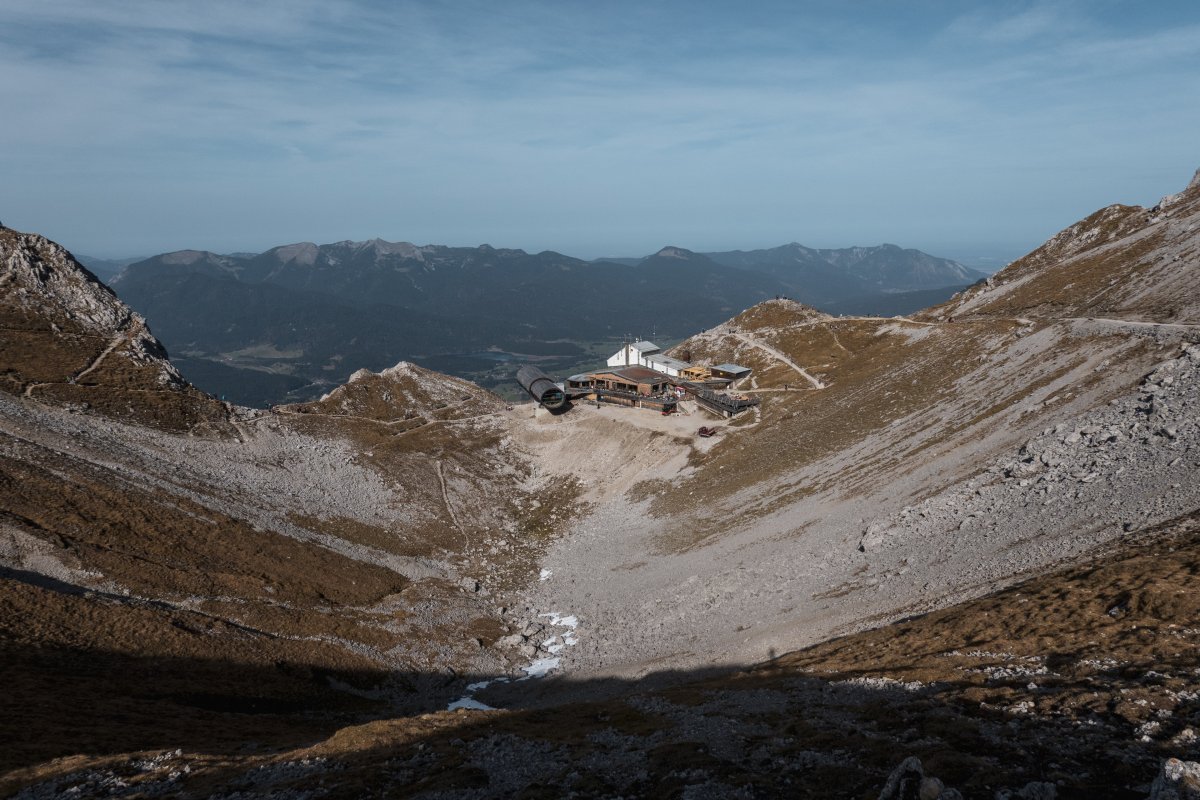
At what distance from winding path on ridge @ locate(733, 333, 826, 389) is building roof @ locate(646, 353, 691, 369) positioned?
14.4 m

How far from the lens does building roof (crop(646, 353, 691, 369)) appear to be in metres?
121

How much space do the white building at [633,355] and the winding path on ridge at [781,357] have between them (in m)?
18.3

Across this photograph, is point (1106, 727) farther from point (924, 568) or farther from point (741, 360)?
point (741, 360)

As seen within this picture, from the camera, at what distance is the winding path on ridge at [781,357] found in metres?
103

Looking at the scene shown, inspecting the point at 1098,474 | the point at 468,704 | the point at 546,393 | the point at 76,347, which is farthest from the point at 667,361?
the point at 76,347

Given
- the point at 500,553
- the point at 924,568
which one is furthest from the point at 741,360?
the point at 924,568

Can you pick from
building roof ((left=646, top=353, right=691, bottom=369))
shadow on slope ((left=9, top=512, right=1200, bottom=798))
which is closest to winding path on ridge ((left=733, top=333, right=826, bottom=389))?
building roof ((left=646, top=353, right=691, bottom=369))

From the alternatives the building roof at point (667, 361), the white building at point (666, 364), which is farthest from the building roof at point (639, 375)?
the building roof at point (667, 361)

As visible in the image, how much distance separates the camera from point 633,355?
133 m

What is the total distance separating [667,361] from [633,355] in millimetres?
11087

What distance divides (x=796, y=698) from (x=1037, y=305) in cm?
9577

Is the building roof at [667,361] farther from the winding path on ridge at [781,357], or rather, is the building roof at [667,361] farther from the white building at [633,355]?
the winding path on ridge at [781,357]

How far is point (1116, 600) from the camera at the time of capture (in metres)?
30.4

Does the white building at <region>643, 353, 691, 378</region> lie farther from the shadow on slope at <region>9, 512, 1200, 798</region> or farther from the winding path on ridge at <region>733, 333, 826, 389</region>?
the shadow on slope at <region>9, 512, 1200, 798</region>
